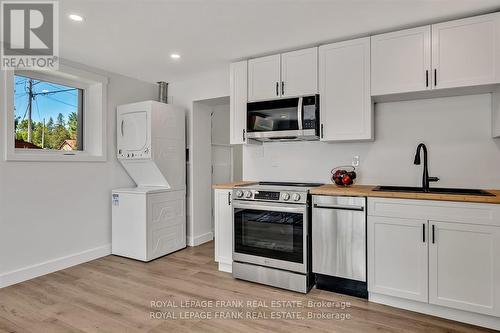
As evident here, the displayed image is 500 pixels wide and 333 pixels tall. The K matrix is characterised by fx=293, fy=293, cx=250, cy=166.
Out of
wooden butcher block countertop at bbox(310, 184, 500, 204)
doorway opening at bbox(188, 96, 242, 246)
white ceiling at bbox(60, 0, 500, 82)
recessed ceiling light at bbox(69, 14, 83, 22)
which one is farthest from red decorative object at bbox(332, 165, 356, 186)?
recessed ceiling light at bbox(69, 14, 83, 22)

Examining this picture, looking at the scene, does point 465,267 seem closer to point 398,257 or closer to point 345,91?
point 398,257

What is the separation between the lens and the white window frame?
9.54 feet

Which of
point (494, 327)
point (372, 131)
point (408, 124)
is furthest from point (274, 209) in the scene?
point (494, 327)

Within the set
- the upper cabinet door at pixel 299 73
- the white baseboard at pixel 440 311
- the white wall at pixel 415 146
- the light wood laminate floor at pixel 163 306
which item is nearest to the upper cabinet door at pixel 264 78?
the upper cabinet door at pixel 299 73

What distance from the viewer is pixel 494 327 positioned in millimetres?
2137

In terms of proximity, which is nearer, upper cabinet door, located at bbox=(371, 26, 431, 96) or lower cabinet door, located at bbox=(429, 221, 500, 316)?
lower cabinet door, located at bbox=(429, 221, 500, 316)

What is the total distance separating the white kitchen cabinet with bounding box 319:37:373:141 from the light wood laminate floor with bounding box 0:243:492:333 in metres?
1.56

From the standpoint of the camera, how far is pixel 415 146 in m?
2.87

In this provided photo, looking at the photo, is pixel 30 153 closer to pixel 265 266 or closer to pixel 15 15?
pixel 15 15

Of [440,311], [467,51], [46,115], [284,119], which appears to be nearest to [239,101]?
[284,119]

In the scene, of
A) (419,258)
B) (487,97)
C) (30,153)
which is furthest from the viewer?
(30,153)

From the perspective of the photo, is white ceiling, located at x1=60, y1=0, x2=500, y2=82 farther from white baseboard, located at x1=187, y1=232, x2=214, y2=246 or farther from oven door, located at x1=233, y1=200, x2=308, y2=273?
white baseboard, located at x1=187, y1=232, x2=214, y2=246

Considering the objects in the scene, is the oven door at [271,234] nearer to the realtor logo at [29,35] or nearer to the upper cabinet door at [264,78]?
the upper cabinet door at [264,78]

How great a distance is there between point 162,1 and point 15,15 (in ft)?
4.18
